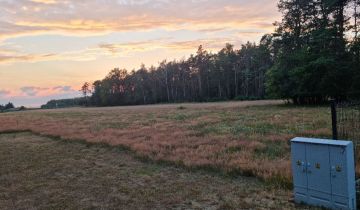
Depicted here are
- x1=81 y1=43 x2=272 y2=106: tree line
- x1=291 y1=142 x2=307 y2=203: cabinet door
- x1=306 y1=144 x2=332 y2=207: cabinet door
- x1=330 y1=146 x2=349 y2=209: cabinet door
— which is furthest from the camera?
x1=81 y1=43 x2=272 y2=106: tree line

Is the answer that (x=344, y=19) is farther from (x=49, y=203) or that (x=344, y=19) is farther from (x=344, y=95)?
(x=49, y=203)

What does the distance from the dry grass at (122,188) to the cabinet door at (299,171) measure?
1.01 feet

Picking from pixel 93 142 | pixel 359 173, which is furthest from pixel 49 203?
pixel 93 142

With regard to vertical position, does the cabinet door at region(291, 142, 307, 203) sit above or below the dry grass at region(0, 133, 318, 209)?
above

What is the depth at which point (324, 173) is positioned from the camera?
6266 mm

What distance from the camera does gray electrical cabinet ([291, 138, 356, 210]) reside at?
598 cm

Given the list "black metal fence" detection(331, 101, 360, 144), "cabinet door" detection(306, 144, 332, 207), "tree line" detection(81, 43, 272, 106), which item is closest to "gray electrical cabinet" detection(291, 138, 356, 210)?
"cabinet door" detection(306, 144, 332, 207)

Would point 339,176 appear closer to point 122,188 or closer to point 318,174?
point 318,174

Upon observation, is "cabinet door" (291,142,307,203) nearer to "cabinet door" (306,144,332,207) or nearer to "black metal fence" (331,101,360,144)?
"cabinet door" (306,144,332,207)

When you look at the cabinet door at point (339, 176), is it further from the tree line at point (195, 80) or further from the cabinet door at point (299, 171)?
the tree line at point (195, 80)

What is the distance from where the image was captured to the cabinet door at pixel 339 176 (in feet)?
19.6

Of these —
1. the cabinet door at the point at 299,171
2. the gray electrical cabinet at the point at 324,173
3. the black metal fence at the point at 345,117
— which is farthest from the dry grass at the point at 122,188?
the black metal fence at the point at 345,117

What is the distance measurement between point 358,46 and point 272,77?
1262 cm

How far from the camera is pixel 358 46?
3694 cm
